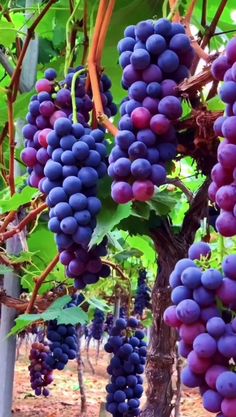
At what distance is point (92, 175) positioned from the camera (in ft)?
2.25

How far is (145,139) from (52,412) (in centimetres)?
599

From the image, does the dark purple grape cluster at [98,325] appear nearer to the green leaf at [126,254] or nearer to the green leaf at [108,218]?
the green leaf at [126,254]

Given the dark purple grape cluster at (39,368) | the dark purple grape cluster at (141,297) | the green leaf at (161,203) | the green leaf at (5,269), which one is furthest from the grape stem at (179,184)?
the dark purple grape cluster at (141,297)

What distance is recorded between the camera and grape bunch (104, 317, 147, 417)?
193 cm

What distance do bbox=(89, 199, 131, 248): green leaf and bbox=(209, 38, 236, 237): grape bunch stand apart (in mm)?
229

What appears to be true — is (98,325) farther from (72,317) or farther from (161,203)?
(161,203)

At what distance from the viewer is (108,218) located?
735mm

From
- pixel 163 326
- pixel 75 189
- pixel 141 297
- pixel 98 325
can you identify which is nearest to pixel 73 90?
pixel 75 189

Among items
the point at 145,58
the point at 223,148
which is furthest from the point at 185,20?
the point at 223,148

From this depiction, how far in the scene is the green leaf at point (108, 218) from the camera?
698mm

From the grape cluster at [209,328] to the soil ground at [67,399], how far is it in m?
5.45

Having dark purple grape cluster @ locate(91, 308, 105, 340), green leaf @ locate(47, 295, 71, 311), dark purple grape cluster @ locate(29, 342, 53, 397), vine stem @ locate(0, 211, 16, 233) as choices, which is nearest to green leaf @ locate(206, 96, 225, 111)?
vine stem @ locate(0, 211, 16, 233)

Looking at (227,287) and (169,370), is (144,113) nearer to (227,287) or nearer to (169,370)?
(227,287)

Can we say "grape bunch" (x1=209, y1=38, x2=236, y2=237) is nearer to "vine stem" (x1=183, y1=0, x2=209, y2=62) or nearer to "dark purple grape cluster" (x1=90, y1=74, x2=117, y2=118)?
"vine stem" (x1=183, y1=0, x2=209, y2=62)
